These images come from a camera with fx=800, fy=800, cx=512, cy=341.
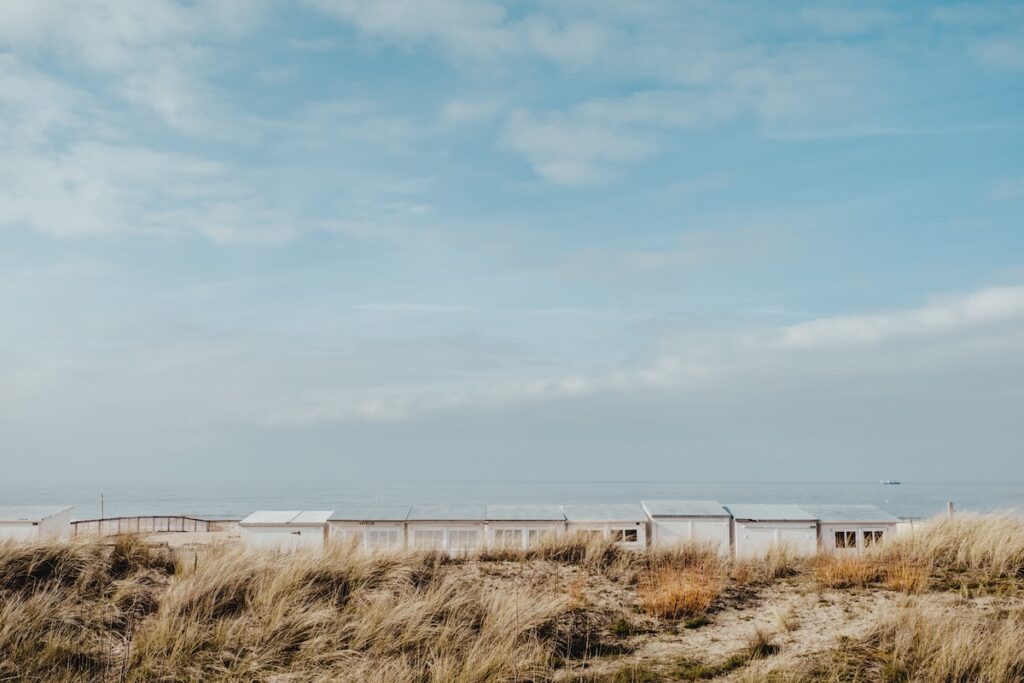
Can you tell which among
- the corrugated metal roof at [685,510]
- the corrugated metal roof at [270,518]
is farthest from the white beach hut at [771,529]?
the corrugated metal roof at [270,518]

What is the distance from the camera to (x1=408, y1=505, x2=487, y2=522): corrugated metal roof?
78.0 feet

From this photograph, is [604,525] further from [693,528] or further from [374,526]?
[374,526]

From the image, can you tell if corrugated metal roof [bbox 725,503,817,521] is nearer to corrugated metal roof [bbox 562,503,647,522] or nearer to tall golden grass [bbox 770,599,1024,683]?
corrugated metal roof [bbox 562,503,647,522]

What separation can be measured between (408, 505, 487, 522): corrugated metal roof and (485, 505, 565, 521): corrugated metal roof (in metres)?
0.33

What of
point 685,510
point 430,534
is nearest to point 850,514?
point 685,510

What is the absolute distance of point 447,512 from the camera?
25000 mm

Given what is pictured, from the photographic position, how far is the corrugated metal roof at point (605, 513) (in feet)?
78.1

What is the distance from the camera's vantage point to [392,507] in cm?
2664

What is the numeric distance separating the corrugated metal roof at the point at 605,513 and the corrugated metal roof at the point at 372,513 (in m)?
5.14

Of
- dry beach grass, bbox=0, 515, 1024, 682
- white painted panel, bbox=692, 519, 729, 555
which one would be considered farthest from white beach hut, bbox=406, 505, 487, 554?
dry beach grass, bbox=0, 515, 1024, 682

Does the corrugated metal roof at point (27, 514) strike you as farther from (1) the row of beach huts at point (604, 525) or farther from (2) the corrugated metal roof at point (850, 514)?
(2) the corrugated metal roof at point (850, 514)

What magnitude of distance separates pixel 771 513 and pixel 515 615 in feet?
58.3

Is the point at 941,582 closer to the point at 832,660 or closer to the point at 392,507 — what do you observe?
the point at 832,660

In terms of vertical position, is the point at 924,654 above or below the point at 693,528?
above
